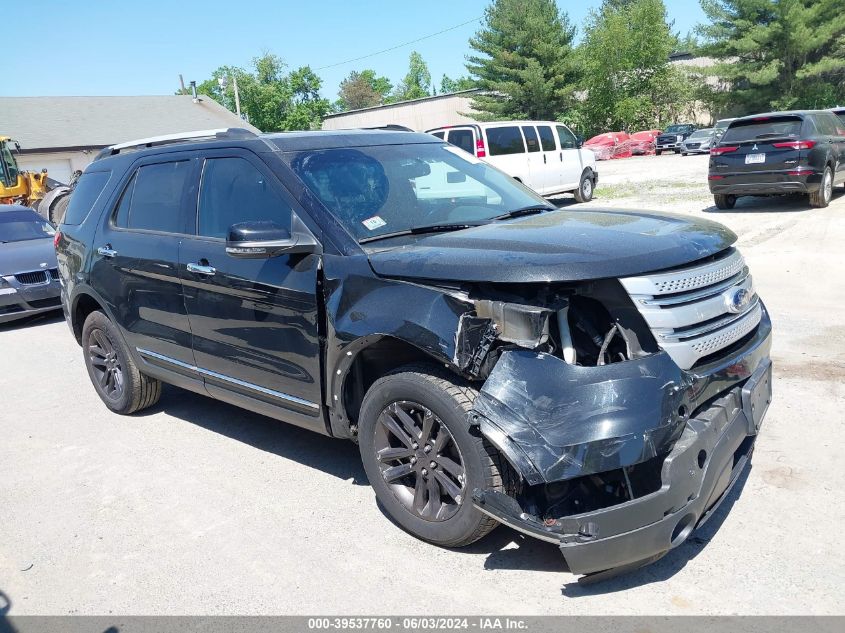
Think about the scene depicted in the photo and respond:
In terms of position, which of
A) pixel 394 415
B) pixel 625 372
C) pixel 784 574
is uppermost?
pixel 625 372

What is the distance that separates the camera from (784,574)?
3.09 meters

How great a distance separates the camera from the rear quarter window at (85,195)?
5.64 meters

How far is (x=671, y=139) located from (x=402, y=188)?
125ft

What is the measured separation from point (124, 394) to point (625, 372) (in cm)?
414

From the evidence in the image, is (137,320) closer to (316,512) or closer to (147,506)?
(147,506)

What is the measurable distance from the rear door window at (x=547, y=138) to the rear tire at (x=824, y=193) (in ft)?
19.1

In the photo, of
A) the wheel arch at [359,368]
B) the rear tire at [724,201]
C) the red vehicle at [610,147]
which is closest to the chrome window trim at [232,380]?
the wheel arch at [359,368]

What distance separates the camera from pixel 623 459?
273 centimetres

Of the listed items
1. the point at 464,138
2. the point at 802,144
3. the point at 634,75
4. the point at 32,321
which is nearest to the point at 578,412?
the point at 32,321

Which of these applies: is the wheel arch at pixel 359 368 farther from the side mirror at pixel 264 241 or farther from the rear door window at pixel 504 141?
the rear door window at pixel 504 141

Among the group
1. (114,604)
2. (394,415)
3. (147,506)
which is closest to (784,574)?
(394,415)

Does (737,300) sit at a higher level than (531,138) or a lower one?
lower

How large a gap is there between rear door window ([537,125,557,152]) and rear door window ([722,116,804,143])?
14.3 feet

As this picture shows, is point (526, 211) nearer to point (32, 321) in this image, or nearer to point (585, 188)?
point (32, 321)
